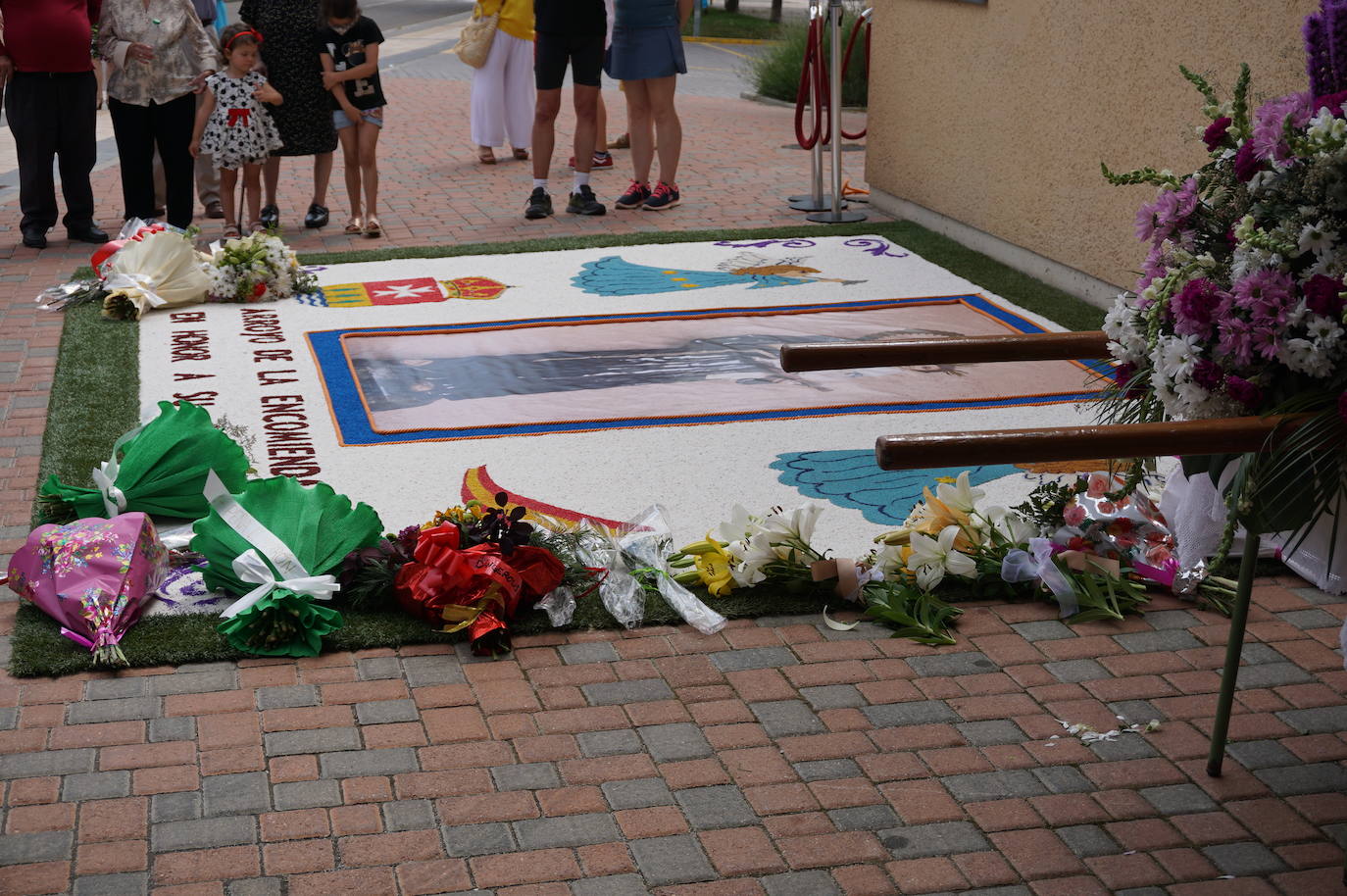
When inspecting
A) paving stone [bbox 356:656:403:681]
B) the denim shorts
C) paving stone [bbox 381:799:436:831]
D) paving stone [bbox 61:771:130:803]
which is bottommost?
paving stone [bbox 381:799:436:831]

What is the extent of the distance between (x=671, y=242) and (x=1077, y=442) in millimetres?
6204

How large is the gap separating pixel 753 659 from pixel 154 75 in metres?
5.95

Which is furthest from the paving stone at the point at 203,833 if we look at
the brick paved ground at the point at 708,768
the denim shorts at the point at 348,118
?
the denim shorts at the point at 348,118

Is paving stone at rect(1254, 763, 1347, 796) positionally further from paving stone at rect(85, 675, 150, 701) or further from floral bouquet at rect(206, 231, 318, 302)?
floral bouquet at rect(206, 231, 318, 302)

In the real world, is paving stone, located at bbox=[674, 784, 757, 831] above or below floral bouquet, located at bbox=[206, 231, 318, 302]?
below

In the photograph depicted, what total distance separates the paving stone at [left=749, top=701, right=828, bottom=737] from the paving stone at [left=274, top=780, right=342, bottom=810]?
1.00 metres

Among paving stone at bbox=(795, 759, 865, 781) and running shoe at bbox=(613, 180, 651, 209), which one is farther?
running shoe at bbox=(613, 180, 651, 209)

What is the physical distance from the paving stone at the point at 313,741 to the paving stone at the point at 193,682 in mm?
287

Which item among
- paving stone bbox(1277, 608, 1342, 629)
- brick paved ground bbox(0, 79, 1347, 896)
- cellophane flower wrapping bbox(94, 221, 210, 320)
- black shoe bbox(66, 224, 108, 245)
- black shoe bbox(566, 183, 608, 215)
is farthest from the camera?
black shoe bbox(566, 183, 608, 215)

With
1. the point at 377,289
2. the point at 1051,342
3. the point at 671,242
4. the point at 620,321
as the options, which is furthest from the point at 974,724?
the point at 671,242

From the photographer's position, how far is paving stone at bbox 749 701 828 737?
338cm

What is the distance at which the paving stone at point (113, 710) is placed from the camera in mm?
3352

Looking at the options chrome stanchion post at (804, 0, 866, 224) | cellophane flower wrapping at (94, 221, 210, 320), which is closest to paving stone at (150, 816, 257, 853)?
cellophane flower wrapping at (94, 221, 210, 320)

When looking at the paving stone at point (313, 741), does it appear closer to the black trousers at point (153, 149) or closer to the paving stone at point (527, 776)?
the paving stone at point (527, 776)
